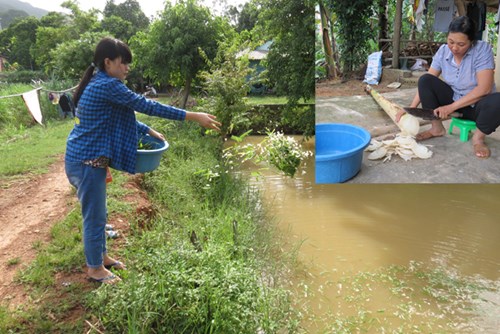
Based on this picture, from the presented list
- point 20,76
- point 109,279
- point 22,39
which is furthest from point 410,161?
point 22,39

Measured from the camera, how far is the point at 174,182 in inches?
153

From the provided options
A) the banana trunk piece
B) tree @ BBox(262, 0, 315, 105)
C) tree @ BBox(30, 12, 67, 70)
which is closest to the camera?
the banana trunk piece

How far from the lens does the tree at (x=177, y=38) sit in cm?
603

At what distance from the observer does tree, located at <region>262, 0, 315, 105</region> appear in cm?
432

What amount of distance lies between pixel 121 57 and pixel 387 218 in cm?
252

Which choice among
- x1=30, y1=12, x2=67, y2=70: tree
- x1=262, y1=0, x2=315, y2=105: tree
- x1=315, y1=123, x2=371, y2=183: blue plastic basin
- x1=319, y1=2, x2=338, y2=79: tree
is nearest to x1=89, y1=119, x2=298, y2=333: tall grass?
x1=315, y1=123, x2=371, y2=183: blue plastic basin

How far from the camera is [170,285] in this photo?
1999mm

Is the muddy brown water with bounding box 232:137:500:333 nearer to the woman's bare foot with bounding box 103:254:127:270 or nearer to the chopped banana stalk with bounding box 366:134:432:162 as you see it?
the chopped banana stalk with bounding box 366:134:432:162

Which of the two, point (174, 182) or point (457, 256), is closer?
point (457, 256)

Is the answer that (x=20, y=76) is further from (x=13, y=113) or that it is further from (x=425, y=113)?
(x=425, y=113)

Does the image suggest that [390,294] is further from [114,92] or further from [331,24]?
[114,92]

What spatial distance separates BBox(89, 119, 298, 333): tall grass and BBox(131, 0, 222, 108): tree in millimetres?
3332

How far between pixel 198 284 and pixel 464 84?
64.4 inches

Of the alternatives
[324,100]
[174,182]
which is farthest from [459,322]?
[174,182]
